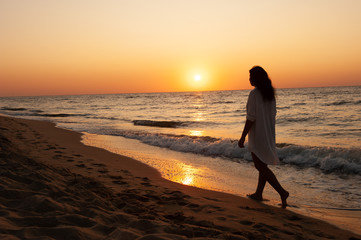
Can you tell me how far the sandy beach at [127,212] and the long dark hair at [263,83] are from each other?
1.71 metres

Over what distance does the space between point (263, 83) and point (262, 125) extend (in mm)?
638

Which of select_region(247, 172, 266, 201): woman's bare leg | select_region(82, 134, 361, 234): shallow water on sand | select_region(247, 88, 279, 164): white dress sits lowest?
select_region(82, 134, 361, 234): shallow water on sand

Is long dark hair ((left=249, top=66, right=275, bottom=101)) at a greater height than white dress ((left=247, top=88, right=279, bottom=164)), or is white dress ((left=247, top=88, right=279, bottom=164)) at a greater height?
long dark hair ((left=249, top=66, right=275, bottom=101))

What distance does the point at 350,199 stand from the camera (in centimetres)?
462

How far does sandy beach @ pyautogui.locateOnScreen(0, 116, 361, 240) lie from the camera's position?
2.53 meters

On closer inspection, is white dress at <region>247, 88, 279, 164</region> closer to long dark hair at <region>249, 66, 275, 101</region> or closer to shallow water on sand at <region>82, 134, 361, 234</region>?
long dark hair at <region>249, 66, 275, 101</region>

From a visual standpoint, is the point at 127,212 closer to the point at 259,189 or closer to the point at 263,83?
the point at 259,189

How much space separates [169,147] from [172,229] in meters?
7.68

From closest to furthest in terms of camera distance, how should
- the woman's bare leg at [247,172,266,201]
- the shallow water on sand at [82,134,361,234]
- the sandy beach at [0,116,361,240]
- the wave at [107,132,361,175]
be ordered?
the sandy beach at [0,116,361,240]
the shallow water on sand at [82,134,361,234]
the woman's bare leg at [247,172,266,201]
the wave at [107,132,361,175]

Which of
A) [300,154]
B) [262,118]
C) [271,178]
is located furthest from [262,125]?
[300,154]

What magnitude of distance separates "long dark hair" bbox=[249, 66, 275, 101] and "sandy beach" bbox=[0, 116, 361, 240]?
1705 mm

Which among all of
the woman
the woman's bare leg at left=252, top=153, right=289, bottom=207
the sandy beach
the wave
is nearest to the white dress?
the woman

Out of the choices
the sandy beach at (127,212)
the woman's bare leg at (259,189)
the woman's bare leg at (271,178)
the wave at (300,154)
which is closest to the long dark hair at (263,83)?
the woman's bare leg at (271,178)

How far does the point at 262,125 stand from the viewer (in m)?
4.14
